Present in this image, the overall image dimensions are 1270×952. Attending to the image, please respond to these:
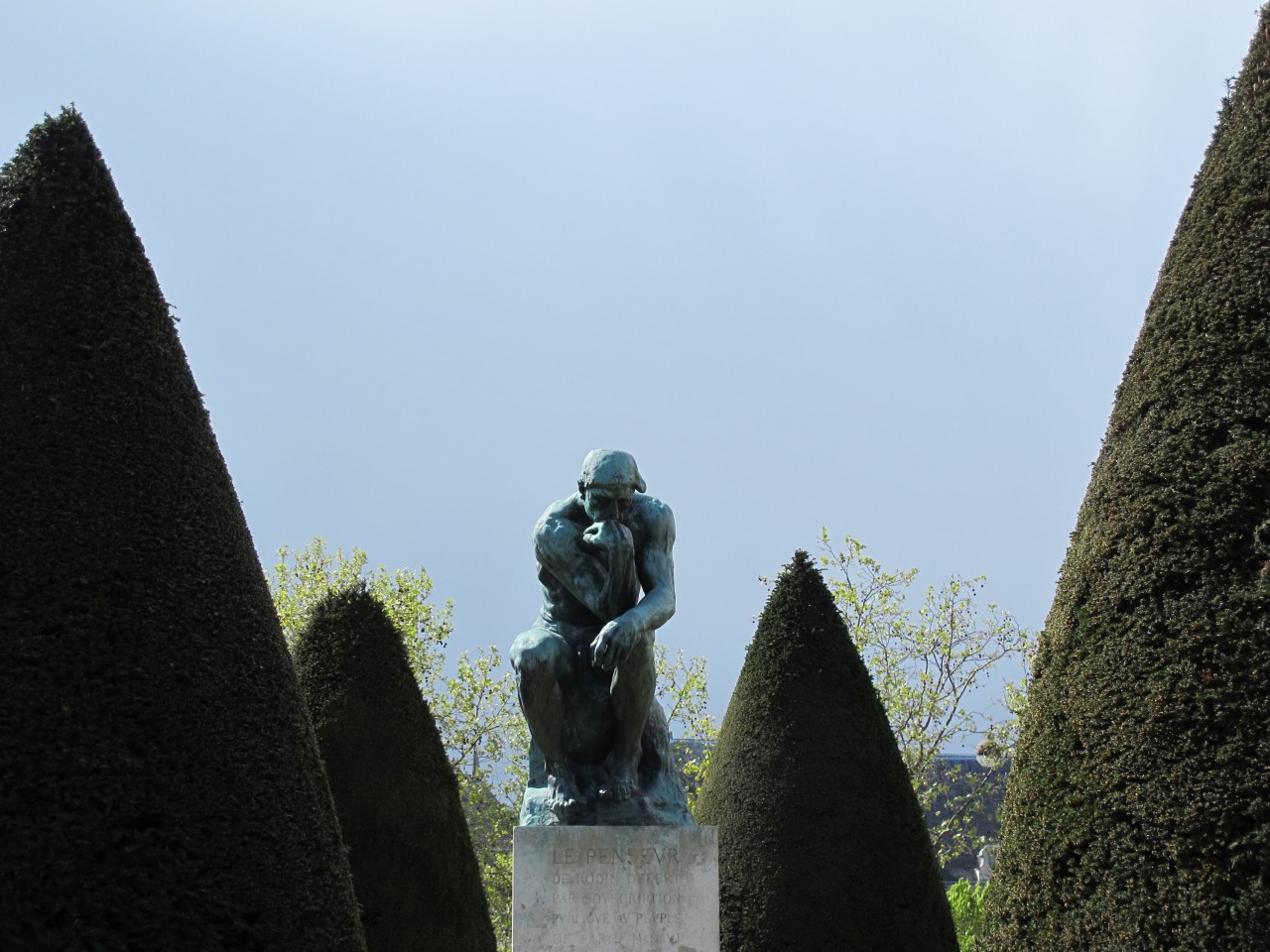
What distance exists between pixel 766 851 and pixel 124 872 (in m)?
7.17

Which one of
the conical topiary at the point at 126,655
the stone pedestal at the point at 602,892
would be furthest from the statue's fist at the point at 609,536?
the conical topiary at the point at 126,655

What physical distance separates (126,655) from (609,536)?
3.04m

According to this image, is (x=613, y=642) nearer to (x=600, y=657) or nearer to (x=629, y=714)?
(x=600, y=657)

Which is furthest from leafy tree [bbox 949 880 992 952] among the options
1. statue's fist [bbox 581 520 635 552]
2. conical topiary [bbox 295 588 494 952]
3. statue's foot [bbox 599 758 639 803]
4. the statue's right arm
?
statue's fist [bbox 581 520 635 552]

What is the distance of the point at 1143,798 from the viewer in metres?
7.27

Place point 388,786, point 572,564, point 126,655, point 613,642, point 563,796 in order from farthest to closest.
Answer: point 388,786, point 572,564, point 563,796, point 613,642, point 126,655

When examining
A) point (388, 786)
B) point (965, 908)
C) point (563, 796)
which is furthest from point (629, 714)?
point (965, 908)

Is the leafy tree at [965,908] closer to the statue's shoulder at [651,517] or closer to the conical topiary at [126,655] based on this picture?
the statue's shoulder at [651,517]

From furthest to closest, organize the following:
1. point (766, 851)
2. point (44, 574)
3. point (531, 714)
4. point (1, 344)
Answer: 1. point (766, 851)
2. point (531, 714)
3. point (1, 344)
4. point (44, 574)

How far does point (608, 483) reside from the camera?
8.85 metres

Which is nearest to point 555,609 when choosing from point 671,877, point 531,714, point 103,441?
point 531,714

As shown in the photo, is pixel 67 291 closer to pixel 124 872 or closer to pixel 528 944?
pixel 124 872

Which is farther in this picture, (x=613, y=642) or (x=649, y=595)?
(x=649, y=595)

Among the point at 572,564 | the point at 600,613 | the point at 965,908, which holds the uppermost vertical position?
the point at 572,564
